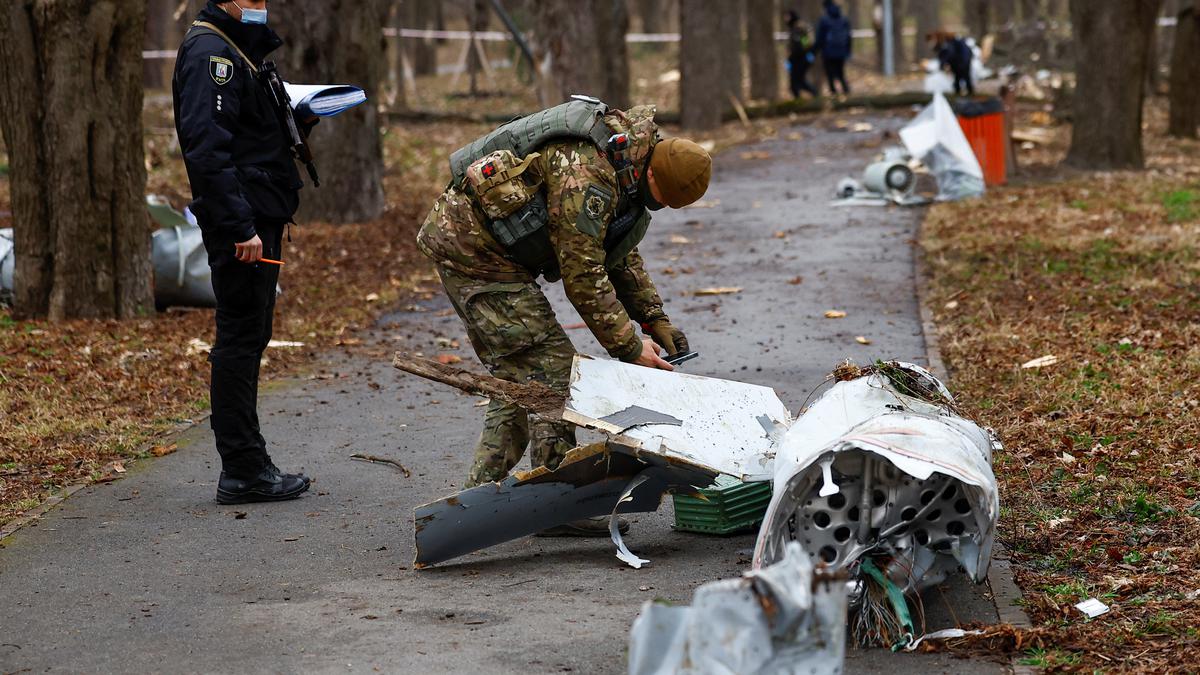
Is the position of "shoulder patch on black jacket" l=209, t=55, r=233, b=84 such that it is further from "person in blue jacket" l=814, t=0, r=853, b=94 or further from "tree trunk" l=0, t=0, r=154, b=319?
"person in blue jacket" l=814, t=0, r=853, b=94

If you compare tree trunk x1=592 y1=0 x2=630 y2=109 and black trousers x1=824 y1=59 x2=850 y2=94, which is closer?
tree trunk x1=592 y1=0 x2=630 y2=109

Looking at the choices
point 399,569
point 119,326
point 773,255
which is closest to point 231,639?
point 399,569

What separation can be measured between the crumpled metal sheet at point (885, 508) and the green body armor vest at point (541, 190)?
1294 millimetres

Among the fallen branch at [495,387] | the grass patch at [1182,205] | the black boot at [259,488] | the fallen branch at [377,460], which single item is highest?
the fallen branch at [495,387]

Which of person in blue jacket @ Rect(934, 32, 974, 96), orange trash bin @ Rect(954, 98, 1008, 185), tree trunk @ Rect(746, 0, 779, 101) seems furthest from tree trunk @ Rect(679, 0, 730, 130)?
orange trash bin @ Rect(954, 98, 1008, 185)

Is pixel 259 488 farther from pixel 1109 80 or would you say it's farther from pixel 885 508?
pixel 1109 80

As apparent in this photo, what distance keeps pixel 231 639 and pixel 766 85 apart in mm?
23345

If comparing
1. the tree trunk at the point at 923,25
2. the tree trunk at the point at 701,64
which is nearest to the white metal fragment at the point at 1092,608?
the tree trunk at the point at 701,64

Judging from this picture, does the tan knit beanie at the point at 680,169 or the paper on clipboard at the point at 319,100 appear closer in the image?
the tan knit beanie at the point at 680,169

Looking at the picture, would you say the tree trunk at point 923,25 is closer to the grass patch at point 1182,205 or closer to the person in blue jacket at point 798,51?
the person in blue jacket at point 798,51

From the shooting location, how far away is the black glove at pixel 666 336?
5.39 m

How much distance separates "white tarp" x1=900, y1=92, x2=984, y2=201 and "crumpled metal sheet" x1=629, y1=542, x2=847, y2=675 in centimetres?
1182

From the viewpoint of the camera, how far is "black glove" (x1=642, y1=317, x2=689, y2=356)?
5391 millimetres

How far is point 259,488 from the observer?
5805 mm
